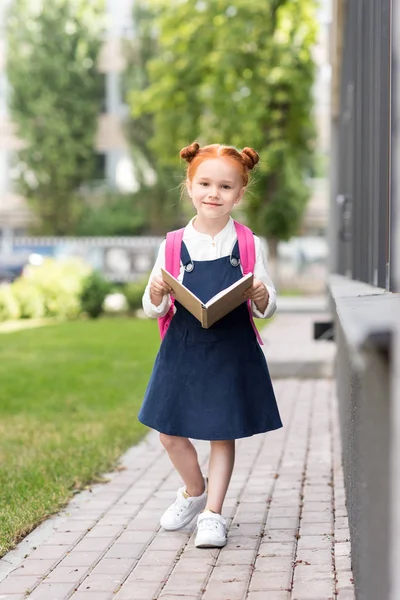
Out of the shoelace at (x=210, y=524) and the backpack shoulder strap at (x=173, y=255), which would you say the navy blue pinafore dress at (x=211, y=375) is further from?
the shoelace at (x=210, y=524)

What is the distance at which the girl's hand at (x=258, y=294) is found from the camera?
427 centimetres

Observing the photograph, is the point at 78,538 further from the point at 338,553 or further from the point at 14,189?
the point at 14,189

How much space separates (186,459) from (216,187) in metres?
1.11

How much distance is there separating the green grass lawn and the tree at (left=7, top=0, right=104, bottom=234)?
2588 centimetres

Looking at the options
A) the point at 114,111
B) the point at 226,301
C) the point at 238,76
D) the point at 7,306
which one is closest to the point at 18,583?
the point at 226,301

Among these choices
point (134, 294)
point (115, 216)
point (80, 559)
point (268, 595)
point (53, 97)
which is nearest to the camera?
point (268, 595)

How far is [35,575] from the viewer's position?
13.5ft

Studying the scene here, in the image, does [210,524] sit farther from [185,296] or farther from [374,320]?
[374,320]

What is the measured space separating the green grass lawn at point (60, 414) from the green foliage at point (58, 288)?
180 inches

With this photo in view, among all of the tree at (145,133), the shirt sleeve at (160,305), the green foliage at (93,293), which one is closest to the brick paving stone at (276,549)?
the shirt sleeve at (160,305)

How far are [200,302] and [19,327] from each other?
15722mm

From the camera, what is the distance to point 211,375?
4449mm

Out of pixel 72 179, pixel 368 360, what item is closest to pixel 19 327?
pixel 368 360

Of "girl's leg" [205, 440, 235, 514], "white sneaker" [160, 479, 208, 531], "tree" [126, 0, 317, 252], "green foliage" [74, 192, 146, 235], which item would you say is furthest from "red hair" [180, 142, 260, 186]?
"green foliage" [74, 192, 146, 235]
